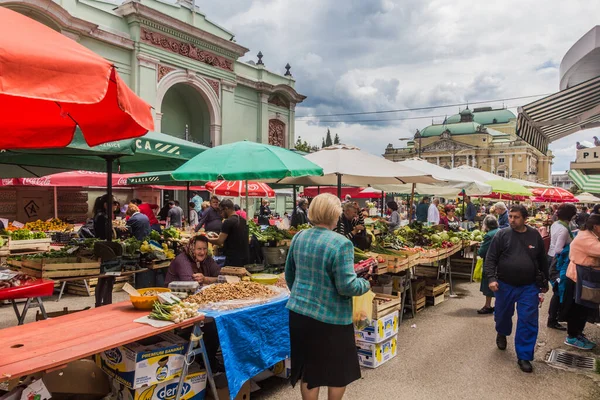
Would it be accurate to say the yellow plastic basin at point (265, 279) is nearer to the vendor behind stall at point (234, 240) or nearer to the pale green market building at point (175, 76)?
the vendor behind stall at point (234, 240)

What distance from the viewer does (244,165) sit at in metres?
5.55

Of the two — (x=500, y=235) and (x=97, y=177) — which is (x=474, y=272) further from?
(x=97, y=177)

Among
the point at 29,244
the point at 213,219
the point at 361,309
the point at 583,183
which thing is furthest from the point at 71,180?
the point at 583,183

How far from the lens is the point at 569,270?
535 centimetres

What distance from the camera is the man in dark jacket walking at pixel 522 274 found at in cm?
476

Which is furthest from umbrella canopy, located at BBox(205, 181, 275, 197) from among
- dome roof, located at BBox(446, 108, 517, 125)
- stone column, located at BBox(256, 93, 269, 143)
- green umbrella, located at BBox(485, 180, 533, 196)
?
dome roof, located at BBox(446, 108, 517, 125)

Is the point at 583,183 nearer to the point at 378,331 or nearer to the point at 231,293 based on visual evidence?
the point at 378,331

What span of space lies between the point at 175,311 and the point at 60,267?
8.02 feet

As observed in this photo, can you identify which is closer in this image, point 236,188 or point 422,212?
point 236,188

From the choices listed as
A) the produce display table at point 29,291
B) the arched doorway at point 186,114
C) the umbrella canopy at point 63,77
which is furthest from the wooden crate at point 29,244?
the arched doorway at point 186,114

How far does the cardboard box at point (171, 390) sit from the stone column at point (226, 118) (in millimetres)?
18627

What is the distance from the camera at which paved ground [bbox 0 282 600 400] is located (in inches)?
167

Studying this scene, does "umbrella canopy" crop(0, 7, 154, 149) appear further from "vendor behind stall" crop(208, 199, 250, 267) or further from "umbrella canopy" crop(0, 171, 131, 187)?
"umbrella canopy" crop(0, 171, 131, 187)

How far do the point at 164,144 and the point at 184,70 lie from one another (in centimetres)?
1572
